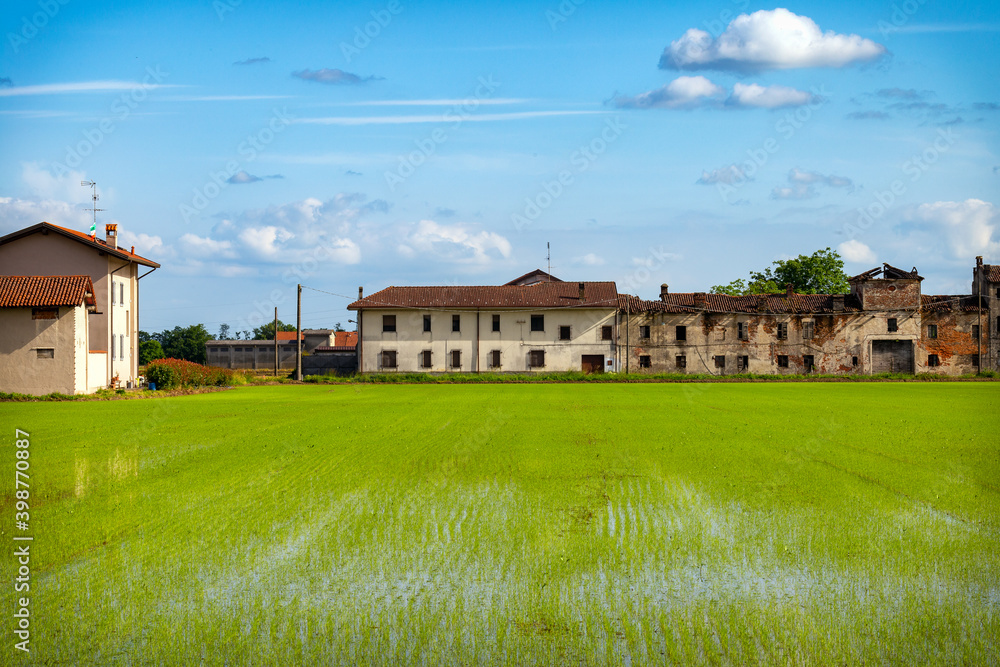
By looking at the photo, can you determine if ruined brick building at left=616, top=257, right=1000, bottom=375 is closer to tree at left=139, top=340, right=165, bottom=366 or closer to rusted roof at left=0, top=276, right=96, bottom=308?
rusted roof at left=0, top=276, right=96, bottom=308

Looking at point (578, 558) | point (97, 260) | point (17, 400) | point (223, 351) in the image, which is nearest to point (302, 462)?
point (578, 558)

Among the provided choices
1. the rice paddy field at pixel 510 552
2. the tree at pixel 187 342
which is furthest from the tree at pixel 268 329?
the rice paddy field at pixel 510 552

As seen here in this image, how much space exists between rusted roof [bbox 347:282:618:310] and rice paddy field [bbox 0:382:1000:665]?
48.5 m

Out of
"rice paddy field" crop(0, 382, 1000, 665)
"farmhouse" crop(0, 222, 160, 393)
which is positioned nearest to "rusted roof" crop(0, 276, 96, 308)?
"farmhouse" crop(0, 222, 160, 393)

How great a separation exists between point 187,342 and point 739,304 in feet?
242

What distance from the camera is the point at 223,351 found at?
→ 103 metres

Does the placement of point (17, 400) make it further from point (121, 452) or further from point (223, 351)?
point (223, 351)

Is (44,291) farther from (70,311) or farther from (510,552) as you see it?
(510,552)

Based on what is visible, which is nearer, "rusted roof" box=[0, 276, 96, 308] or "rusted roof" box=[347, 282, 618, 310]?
"rusted roof" box=[0, 276, 96, 308]

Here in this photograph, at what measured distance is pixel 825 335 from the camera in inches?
2808

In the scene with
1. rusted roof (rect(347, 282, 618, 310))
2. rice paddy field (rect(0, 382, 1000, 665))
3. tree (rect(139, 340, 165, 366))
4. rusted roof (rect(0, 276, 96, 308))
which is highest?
rusted roof (rect(347, 282, 618, 310))

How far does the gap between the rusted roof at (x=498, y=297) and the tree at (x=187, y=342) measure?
164 feet

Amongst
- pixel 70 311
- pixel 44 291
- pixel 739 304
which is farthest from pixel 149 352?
pixel 739 304

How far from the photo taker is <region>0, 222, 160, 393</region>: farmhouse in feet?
128
